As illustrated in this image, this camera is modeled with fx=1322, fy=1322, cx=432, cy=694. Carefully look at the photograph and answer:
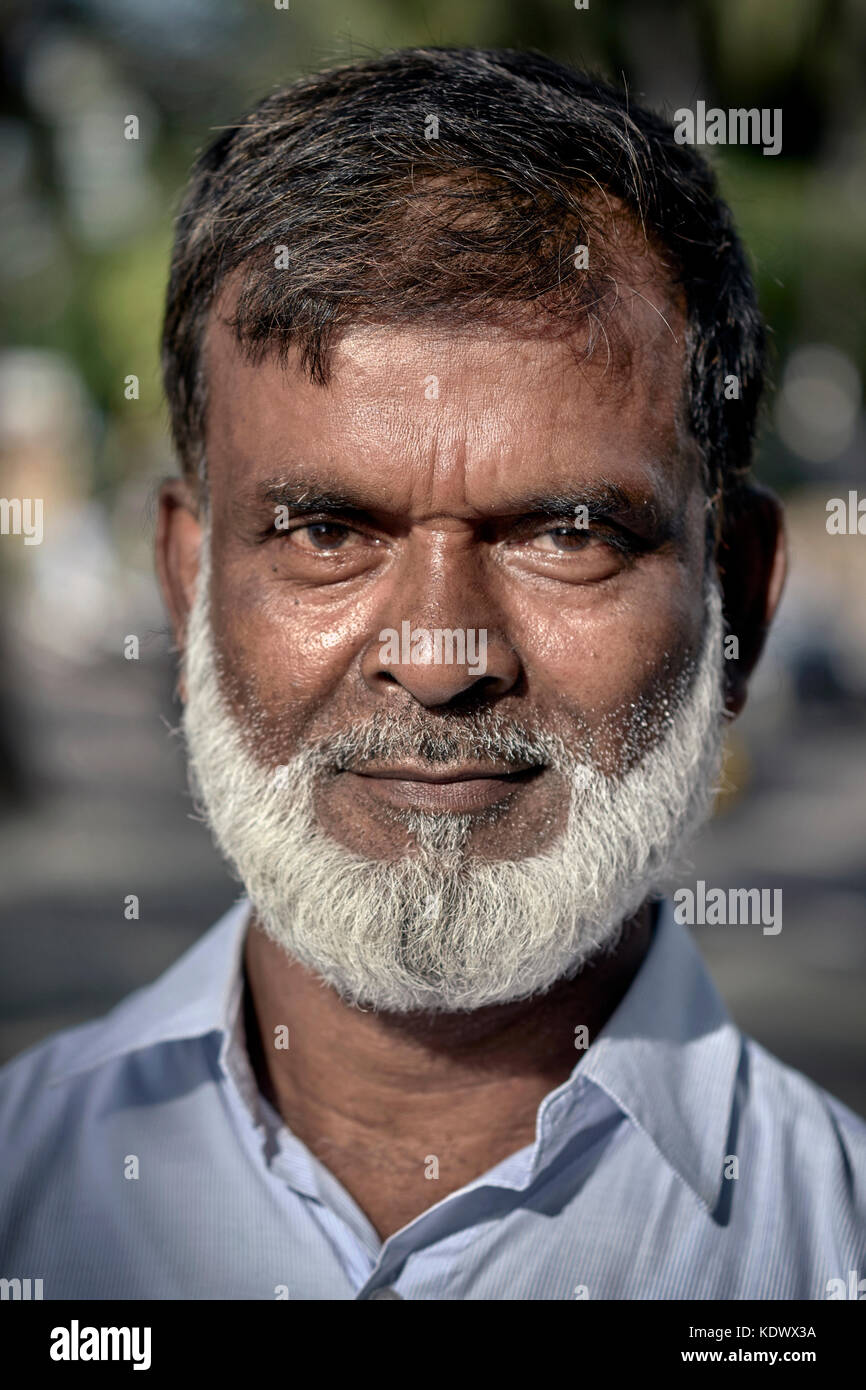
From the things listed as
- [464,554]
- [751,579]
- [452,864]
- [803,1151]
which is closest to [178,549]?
[464,554]

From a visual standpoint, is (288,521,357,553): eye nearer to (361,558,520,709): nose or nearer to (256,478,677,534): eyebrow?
(256,478,677,534): eyebrow

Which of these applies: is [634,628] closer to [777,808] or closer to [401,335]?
[401,335]

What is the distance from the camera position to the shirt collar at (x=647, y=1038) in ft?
→ 6.82

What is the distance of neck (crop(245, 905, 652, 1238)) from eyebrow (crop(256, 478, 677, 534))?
769 millimetres

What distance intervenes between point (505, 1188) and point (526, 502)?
104 centimetres

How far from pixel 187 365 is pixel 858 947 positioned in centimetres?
787

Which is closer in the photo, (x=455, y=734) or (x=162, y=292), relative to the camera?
(x=455, y=734)

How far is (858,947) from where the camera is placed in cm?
905

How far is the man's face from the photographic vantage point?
1871 millimetres

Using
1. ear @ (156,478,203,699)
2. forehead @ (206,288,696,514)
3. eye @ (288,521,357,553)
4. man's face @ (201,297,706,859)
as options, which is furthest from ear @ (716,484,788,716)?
ear @ (156,478,203,699)

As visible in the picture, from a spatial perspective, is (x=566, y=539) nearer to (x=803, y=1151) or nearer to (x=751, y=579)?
(x=751, y=579)

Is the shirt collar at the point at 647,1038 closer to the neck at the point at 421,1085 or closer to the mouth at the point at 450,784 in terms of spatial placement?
the neck at the point at 421,1085

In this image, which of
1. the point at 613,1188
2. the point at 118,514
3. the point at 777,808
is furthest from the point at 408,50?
the point at 118,514

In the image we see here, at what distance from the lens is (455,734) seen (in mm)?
1854
